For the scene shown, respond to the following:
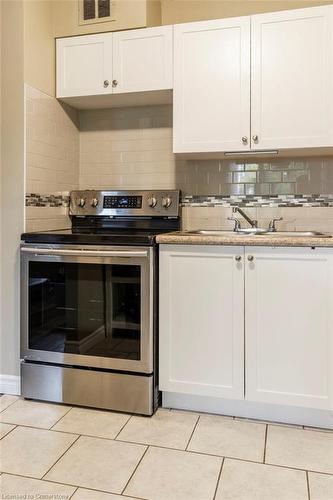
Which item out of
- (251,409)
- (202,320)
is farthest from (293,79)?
(251,409)

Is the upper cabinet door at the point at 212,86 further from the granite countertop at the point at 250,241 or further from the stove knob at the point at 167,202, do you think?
the granite countertop at the point at 250,241

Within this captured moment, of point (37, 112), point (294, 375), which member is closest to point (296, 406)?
point (294, 375)

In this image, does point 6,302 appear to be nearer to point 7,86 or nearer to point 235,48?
point 7,86

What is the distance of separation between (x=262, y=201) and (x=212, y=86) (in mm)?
747

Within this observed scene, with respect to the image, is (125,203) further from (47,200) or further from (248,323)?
(248,323)

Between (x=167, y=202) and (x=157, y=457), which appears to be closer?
(x=157, y=457)

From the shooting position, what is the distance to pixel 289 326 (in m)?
2.00

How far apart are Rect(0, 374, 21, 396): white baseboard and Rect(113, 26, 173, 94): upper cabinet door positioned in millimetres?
1753

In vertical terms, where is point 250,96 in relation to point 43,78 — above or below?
below

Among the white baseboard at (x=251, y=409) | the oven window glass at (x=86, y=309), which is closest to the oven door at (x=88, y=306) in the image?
the oven window glass at (x=86, y=309)

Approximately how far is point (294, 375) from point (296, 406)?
0.49ft

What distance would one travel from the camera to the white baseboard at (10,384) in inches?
93.8

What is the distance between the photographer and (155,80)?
2.41 meters

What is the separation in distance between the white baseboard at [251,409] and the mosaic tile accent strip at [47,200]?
1.28m
